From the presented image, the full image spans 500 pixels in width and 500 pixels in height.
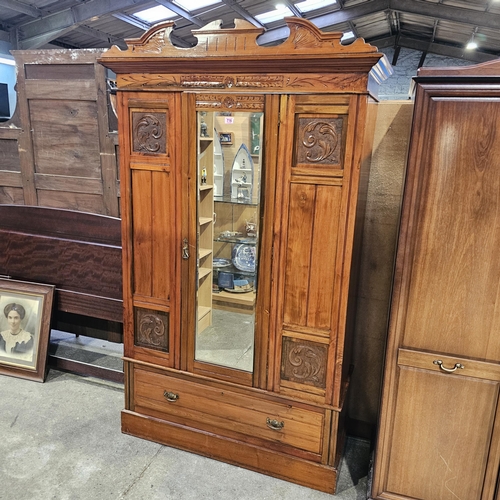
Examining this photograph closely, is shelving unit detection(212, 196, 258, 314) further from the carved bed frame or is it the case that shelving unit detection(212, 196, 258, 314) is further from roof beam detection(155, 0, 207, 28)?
roof beam detection(155, 0, 207, 28)

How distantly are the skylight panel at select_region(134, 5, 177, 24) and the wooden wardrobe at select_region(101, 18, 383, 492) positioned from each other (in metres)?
4.07

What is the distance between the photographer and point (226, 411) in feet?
6.74

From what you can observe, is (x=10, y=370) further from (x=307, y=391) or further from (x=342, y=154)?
(x=342, y=154)

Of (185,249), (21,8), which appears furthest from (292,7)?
(185,249)

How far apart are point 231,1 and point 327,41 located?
4.22m

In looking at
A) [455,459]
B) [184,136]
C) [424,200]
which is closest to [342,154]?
[424,200]

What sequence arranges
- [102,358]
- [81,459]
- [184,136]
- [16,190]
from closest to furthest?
[184,136], [81,459], [102,358], [16,190]

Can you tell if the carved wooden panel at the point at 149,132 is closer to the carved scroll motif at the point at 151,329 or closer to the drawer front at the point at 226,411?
the carved scroll motif at the point at 151,329

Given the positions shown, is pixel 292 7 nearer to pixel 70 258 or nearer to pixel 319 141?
pixel 70 258

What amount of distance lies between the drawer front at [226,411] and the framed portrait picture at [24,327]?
35.2 inches

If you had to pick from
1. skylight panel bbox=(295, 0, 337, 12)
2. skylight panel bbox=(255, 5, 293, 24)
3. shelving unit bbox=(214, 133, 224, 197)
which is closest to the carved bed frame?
shelving unit bbox=(214, 133, 224, 197)

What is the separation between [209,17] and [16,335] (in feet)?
15.5

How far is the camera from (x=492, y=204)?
1.45 meters

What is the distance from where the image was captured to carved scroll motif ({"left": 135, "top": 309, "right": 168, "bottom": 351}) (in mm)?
2086
